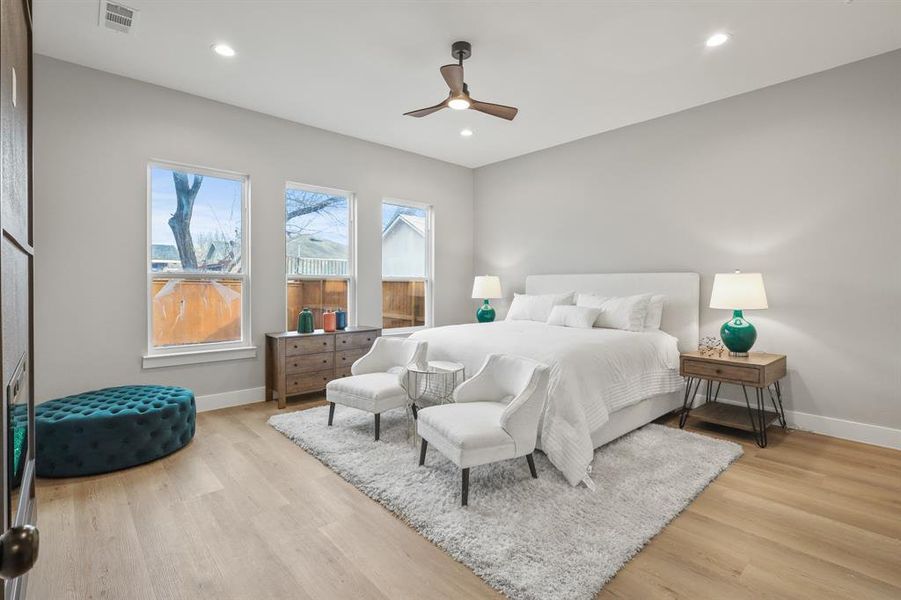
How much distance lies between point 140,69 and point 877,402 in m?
6.33

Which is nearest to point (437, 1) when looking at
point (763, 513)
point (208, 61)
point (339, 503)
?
point (208, 61)

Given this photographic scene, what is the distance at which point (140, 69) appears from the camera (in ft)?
11.8

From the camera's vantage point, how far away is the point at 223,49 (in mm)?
3277

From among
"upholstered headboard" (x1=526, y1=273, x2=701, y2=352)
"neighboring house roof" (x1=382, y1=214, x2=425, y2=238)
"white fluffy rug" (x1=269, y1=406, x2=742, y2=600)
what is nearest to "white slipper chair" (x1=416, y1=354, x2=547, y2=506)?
"white fluffy rug" (x1=269, y1=406, x2=742, y2=600)

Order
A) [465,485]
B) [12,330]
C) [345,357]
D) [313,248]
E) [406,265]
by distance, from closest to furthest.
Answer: [12,330] → [465,485] → [345,357] → [313,248] → [406,265]

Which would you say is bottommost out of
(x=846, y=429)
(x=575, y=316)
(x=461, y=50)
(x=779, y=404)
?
(x=846, y=429)

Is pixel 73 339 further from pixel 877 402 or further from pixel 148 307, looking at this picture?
pixel 877 402

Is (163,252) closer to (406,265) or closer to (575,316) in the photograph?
(406,265)

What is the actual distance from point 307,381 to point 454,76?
10.3 feet

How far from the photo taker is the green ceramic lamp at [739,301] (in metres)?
3.52

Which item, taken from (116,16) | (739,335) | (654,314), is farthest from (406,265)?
(739,335)

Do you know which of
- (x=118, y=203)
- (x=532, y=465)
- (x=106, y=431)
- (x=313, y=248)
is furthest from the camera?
(x=313, y=248)

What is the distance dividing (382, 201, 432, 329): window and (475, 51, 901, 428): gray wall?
7.62 feet

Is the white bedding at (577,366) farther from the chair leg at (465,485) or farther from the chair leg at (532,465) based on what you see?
the chair leg at (465,485)
